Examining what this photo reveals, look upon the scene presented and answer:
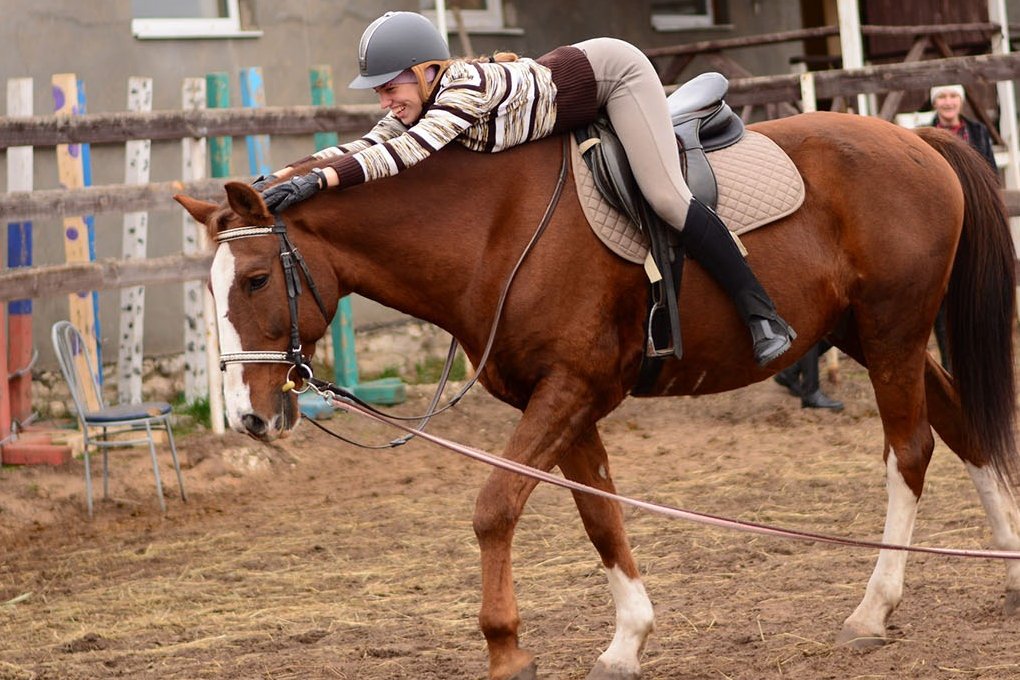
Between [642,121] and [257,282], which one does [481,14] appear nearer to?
[642,121]

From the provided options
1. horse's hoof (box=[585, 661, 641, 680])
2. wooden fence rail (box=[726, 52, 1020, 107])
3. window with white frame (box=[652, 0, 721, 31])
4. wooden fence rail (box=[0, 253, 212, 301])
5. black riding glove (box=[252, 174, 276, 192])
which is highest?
window with white frame (box=[652, 0, 721, 31])

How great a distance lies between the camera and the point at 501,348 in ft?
13.9

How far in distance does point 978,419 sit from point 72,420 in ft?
20.1

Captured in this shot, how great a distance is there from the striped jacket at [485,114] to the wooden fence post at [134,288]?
5057 millimetres

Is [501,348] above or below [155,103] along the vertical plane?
below

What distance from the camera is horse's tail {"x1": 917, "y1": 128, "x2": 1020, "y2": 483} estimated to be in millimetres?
5090

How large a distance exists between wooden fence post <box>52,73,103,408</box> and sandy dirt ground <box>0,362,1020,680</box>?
917mm

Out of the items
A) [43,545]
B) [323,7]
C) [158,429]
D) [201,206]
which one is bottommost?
[43,545]

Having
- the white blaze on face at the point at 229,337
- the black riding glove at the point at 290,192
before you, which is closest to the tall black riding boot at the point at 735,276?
the black riding glove at the point at 290,192

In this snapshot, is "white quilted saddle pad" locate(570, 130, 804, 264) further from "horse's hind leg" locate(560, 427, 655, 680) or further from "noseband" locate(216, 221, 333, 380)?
"noseband" locate(216, 221, 333, 380)

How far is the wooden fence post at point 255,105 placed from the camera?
9.50 meters

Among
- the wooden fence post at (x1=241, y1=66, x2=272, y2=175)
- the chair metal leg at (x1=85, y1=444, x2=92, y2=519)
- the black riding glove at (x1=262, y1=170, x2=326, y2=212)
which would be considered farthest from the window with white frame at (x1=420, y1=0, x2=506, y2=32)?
the black riding glove at (x1=262, y1=170, x2=326, y2=212)

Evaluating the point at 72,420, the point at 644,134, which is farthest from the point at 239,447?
the point at 644,134

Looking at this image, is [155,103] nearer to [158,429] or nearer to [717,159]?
[158,429]
